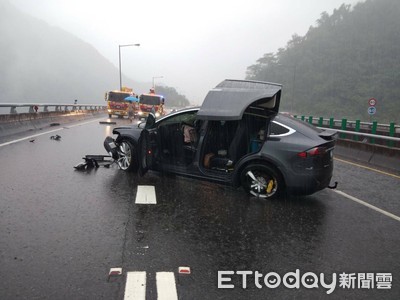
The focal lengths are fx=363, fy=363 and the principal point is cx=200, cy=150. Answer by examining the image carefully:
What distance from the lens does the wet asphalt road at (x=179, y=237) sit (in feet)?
10.8

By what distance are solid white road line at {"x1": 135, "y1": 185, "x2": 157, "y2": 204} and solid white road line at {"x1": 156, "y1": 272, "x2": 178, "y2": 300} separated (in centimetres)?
238

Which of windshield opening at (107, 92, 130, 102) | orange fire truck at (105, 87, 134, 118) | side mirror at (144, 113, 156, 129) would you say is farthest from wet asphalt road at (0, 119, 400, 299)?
windshield opening at (107, 92, 130, 102)

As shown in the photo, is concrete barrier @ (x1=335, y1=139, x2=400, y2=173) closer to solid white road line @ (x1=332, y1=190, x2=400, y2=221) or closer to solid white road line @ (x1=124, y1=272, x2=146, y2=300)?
solid white road line @ (x1=332, y1=190, x2=400, y2=221)

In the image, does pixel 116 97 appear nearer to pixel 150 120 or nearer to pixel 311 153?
pixel 150 120

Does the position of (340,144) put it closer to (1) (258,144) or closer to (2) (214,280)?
(1) (258,144)

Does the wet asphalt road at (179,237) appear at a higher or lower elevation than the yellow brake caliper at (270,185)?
lower

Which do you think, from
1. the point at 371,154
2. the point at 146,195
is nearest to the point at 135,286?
the point at 146,195

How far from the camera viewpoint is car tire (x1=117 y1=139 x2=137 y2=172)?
771cm

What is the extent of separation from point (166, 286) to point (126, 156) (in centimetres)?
496
